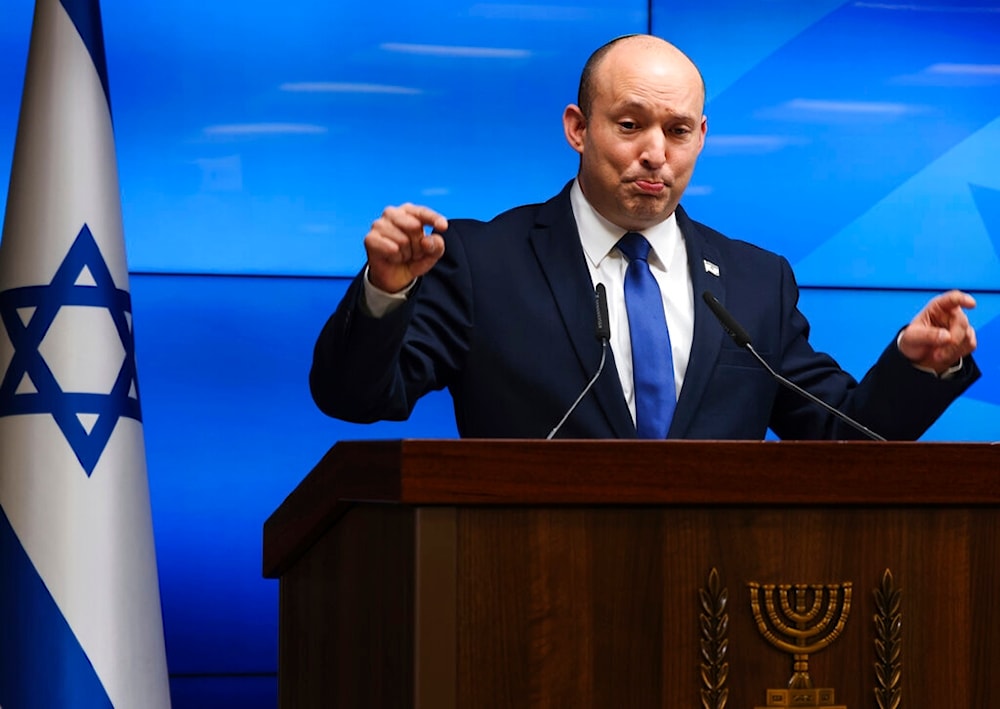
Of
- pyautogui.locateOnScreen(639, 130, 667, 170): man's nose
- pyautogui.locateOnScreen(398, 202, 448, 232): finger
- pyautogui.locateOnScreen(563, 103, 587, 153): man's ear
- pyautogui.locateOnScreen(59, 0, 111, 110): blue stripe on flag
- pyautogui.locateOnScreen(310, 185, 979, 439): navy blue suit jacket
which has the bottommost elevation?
pyautogui.locateOnScreen(310, 185, 979, 439): navy blue suit jacket

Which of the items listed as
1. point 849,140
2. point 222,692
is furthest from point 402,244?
point 849,140

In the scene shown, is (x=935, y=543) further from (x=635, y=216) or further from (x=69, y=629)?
(x=69, y=629)

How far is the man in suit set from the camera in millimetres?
2078

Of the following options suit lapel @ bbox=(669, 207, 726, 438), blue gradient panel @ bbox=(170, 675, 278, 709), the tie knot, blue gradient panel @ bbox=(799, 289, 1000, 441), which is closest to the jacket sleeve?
the tie knot

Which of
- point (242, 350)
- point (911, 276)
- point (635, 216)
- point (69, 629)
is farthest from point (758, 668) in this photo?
point (911, 276)

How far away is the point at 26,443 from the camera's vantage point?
2162 millimetres

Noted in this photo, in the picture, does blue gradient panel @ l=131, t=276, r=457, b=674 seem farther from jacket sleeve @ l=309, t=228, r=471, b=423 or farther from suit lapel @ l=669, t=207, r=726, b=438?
suit lapel @ l=669, t=207, r=726, b=438

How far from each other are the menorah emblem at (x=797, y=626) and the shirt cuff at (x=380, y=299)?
0.65 meters

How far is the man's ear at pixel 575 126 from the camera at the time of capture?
2406 millimetres

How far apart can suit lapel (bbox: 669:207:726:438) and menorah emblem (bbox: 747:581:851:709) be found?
705mm

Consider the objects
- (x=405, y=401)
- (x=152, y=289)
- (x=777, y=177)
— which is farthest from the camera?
(x=777, y=177)

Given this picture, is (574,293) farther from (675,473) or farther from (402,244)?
(675,473)

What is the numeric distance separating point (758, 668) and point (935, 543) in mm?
225

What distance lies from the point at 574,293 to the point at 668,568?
987 millimetres
